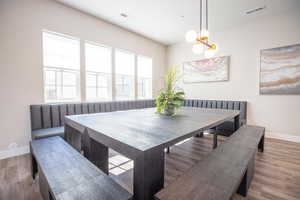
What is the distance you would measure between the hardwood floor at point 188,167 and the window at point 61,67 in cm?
130

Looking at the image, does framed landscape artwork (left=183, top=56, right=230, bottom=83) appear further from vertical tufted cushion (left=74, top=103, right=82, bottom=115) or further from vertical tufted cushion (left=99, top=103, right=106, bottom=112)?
vertical tufted cushion (left=74, top=103, right=82, bottom=115)

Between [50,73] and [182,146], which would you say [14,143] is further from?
[182,146]

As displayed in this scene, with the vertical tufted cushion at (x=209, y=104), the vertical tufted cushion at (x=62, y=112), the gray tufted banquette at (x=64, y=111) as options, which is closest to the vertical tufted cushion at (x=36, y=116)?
the gray tufted banquette at (x=64, y=111)

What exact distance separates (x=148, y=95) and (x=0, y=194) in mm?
4025

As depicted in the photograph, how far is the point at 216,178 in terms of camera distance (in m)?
1.00

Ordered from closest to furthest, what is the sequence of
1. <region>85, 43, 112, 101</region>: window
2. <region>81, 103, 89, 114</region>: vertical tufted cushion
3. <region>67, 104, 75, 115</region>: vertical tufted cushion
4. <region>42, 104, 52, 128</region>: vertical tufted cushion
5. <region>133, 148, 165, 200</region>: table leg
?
<region>133, 148, 165, 200</region>: table leg → <region>42, 104, 52, 128</region>: vertical tufted cushion → <region>67, 104, 75, 115</region>: vertical tufted cushion → <region>81, 103, 89, 114</region>: vertical tufted cushion → <region>85, 43, 112, 101</region>: window

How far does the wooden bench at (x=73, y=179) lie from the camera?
0.82 m

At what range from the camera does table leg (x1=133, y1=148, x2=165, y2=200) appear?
0.80m

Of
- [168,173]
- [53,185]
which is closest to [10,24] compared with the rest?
[53,185]

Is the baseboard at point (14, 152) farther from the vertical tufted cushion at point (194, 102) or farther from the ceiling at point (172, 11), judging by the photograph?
the vertical tufted cushion at point (194, 102)

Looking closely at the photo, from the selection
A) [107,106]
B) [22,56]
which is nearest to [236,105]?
[107,106]

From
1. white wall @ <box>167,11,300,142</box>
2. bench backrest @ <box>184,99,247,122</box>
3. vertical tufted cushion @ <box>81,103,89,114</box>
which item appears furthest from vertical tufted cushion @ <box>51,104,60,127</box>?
white wall @ <box>167,11,300,142</box>

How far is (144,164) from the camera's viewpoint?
2.57 feet

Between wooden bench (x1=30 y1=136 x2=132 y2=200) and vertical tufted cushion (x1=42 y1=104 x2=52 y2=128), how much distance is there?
1236 millimetres
